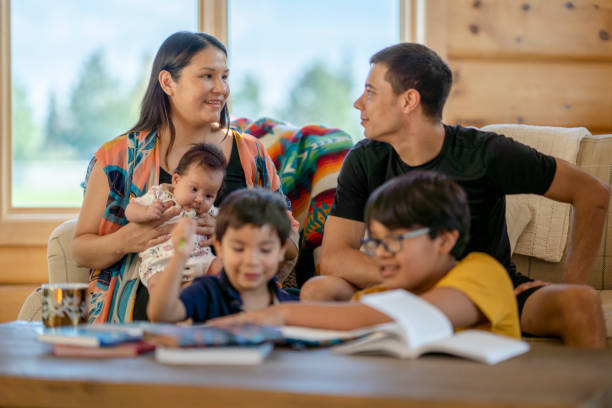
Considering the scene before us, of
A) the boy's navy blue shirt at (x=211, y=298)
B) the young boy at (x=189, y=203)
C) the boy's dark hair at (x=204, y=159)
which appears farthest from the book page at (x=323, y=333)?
the boy's dark hair at (x=204, y=159)

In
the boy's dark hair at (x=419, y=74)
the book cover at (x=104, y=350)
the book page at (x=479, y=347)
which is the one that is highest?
the boy's dark hair at (x=419, y=74)

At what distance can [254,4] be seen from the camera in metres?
3.15

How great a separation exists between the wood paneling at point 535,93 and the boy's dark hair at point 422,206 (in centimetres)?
161

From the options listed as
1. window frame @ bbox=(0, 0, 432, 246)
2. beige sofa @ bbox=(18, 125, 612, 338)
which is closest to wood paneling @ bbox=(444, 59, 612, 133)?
window frame @ bbox=(0, 0, 432, 246)

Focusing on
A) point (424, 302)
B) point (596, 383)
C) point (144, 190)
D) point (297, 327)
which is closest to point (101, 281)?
point (144, 190)

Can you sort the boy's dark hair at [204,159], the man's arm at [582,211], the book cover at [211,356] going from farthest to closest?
the boy's dark hair at [204,159] < the man's arm at [582,211] < the book cover at [211,356]

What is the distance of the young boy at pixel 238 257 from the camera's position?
4.60 feet

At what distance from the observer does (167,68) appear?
6.93 feet

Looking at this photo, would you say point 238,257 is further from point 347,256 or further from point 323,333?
point 347,256

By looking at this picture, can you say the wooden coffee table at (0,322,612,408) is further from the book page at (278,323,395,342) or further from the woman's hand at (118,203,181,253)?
the woman's hand at (118,203,181,253)

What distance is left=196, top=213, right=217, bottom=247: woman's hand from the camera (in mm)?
1852

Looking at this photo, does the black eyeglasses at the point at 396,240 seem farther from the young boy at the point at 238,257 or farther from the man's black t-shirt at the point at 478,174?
the man's black t-shirt at the point at 478,174

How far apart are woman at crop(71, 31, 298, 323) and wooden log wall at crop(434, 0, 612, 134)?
→ 1.23 meters

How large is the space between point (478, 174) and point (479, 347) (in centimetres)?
74
